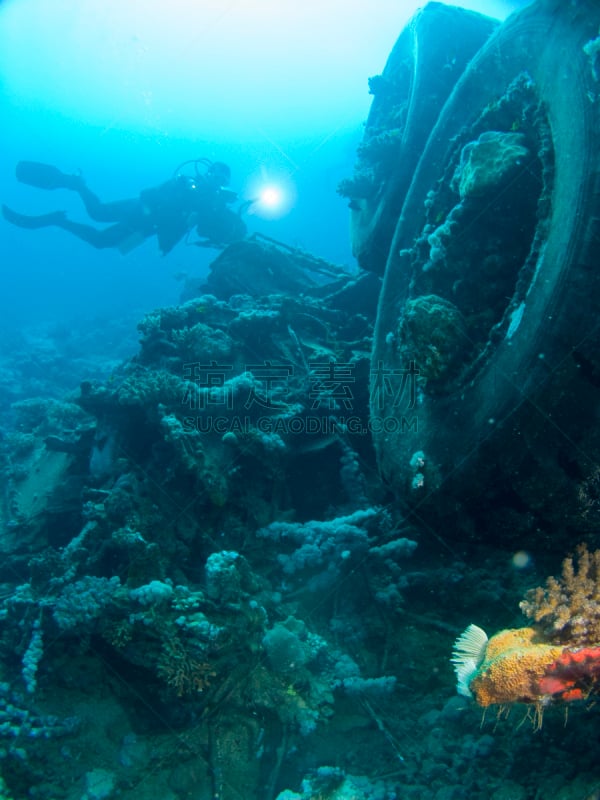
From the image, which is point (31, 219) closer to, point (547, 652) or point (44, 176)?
point (44, 176)

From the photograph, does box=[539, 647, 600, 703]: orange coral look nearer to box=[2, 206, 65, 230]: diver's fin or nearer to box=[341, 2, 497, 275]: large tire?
box=[341, 2, 497, 275]: large tire

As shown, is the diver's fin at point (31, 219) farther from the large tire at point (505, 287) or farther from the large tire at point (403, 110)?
the large tire at point (505, 287)

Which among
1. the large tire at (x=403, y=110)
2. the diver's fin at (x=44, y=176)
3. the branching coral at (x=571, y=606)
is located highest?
the diver's fin at (x=44, y=176)

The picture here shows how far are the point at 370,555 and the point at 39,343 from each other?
2772 centimetres

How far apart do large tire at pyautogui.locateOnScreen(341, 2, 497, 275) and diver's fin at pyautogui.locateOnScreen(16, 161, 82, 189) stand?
10329mm

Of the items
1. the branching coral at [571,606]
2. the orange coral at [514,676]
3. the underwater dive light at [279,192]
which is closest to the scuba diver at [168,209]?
the branching coral at [571,606]

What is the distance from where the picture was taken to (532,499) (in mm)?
2471

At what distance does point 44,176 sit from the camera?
12578 millimetres

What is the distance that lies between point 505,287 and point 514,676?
104 inches

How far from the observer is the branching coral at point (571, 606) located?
71.4 inches

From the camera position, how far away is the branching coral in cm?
181

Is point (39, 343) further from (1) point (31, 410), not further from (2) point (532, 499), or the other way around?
(2) point (532, 499)

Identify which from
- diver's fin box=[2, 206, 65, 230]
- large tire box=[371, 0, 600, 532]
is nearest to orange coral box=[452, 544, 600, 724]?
large tire box=[371, 0, 600, 532]

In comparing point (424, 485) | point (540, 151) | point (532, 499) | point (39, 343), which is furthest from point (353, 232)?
point (39, 343)
